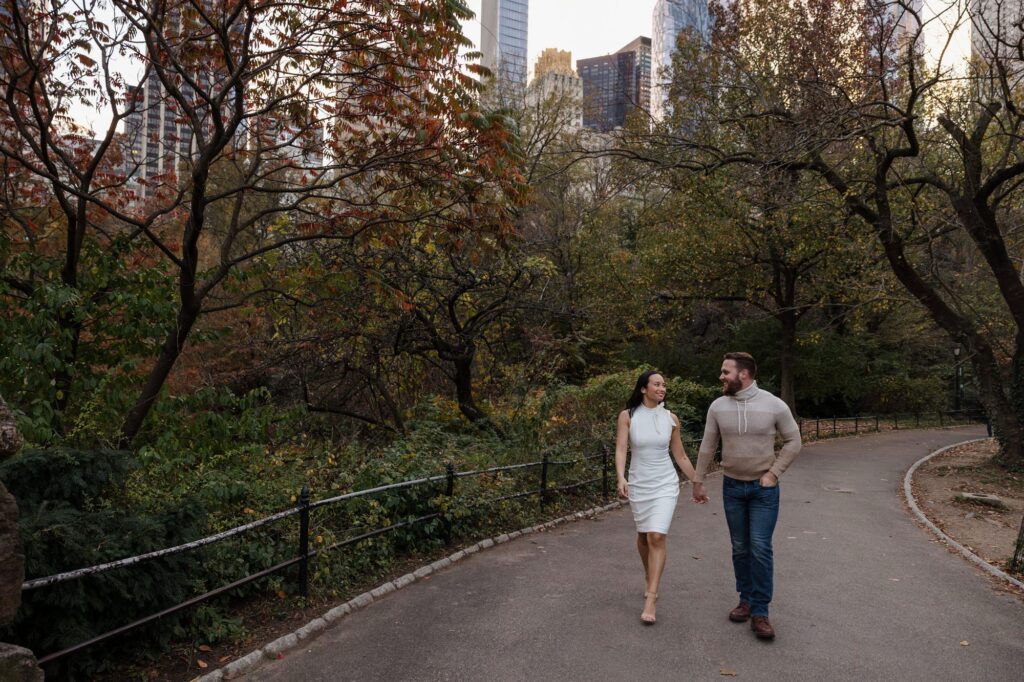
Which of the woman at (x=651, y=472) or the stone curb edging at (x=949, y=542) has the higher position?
the woman at (x=651, y=472)

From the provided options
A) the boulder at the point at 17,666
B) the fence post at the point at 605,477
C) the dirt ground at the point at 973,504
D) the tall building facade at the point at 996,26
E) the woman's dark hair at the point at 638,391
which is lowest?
the dirt ground at the point at 973,504

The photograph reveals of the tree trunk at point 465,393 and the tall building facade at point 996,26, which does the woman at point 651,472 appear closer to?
the tree trunk at point 465,393

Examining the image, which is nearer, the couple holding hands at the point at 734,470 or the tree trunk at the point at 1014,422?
the couple holding hands at the point at 734,470

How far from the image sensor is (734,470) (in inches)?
208

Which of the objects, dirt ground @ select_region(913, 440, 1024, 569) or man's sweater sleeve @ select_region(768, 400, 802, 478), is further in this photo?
dirt ground @ select_region(913, 440, 1024, 569)

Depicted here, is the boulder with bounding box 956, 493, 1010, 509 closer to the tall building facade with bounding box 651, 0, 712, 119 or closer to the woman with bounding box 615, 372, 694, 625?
the woman with bounding box 615, 372, 694, 625

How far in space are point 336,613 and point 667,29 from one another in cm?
2175

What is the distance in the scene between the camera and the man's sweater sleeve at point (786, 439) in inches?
199

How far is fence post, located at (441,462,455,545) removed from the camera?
782 centimetres

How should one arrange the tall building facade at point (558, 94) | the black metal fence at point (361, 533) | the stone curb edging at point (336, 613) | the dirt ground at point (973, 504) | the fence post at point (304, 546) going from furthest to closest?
the tall building facade at point (558, 94) < the dirt ground at point (973, 504) < the fence post at point (304, 546) < the stone curb edging at point (336, 613) < the black metal fence at point (361, 533)

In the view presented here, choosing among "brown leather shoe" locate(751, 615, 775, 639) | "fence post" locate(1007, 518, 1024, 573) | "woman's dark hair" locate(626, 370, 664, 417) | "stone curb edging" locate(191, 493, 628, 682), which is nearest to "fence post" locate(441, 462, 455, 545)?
"stone curb edging" locate(191, 493, 628, 682)

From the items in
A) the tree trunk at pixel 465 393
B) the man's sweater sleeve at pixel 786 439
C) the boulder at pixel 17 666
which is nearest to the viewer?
the boulder at pixel 17 666

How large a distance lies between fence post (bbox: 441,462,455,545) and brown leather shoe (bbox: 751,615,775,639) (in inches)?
143

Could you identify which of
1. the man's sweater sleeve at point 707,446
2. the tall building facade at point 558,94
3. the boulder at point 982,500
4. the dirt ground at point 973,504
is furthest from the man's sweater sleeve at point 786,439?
the tall building facade at point 558,94
